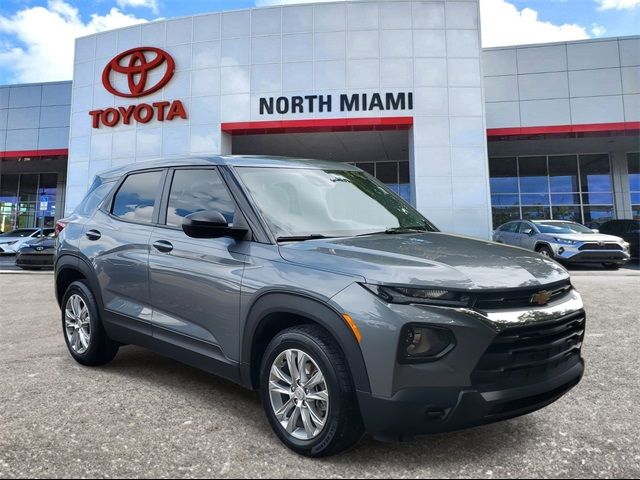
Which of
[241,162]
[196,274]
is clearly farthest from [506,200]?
[196,274]

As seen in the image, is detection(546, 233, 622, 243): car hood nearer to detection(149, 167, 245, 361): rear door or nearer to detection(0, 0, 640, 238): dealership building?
detection(0, 0, 640, 238): dealership building

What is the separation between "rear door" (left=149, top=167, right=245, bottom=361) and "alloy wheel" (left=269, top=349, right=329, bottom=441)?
0.38 m

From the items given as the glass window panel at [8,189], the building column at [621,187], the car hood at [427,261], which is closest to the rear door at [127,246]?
the car hood at [427,261]

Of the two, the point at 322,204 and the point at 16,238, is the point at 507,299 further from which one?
the point at 16,238

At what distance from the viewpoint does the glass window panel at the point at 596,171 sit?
897 inches

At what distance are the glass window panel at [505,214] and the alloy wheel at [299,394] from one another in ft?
72.2

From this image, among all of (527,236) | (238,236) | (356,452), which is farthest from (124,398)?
(527,236)

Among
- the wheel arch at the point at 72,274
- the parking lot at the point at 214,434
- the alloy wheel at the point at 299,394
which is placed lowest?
the parking lot at the point at 214,434

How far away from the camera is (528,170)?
23109mm

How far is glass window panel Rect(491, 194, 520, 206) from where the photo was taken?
75.2 feet

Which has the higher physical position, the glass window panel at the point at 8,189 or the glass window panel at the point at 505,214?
the glass window panel at the point at 8,189

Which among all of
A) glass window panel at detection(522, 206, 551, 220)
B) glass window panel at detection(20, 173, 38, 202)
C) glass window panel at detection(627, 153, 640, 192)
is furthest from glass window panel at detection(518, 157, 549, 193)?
glass window panel at detection(20, 173, 38, 202)

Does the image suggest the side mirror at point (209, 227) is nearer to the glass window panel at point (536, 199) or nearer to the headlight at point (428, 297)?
the headlight at point (428, 297)

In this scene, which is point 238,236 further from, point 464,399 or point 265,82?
point 265,82
